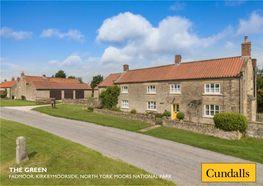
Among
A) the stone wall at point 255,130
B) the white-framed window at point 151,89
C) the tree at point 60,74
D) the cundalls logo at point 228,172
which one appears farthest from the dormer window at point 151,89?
the tree at point 60,74

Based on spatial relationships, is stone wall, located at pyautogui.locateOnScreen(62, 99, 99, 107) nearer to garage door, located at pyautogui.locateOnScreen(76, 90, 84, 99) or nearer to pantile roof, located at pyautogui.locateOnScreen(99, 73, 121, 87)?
pantile roof, located at pyautogui.locateOnScreen(99, 73, 121, 87)

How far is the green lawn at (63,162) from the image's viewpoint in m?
7.57

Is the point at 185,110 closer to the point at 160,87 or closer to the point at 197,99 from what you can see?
the point at 197,99

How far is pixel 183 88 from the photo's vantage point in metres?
22.3

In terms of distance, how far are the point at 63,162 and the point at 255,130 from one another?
677 inches

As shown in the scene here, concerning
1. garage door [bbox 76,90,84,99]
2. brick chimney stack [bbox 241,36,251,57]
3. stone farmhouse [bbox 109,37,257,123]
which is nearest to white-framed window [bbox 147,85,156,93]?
stone farmhouse [bbox 109,37,257,123]

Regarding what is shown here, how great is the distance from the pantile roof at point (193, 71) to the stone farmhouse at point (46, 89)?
2765 cm

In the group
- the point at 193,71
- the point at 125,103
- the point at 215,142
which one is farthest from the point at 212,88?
the point at 125,103

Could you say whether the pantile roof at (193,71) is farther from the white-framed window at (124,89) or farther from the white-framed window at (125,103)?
the white-framed window at (125,103)

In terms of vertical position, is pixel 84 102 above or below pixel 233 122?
above

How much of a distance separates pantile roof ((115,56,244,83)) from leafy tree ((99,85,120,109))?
6.90ft

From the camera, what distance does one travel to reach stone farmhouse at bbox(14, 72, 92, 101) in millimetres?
46094

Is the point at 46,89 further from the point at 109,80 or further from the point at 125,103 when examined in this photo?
the point at 125,103

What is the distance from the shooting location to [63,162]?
9.41 meters
